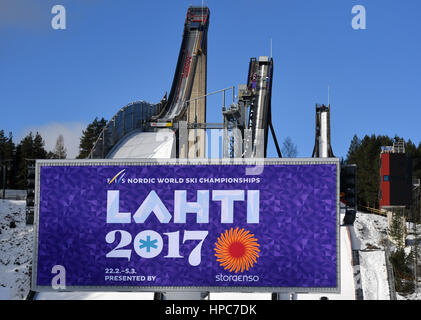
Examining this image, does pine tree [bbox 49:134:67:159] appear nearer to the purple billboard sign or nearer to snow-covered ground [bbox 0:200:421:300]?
snow-covered ground [bbox 0:200:421:300]

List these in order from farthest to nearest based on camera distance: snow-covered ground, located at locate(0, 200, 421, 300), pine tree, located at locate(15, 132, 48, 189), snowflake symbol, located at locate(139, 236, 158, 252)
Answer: pine tree, located at locate(15, 132, 48, 189) < snow-covered ground, located at locate(0, 200, 421, 300) < snowflake symbol, located at locate(139, 236, 158, 252)

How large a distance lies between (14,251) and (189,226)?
2911 centimetres

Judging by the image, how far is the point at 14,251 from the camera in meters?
44.5

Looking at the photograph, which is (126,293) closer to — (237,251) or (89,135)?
(237,251)

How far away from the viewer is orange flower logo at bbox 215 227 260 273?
64.8 feet

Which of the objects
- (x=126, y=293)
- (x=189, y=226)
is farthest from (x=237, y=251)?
(x=126, y=293)

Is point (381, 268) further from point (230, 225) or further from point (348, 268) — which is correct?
point (230, 225)

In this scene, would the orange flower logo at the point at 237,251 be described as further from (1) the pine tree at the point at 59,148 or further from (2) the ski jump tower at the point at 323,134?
(1) the pine tree at the point at 59,148

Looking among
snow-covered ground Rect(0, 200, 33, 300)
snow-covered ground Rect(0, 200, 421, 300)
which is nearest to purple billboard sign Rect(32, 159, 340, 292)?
snow-covered ground Rect(0, 200, 421, 300)

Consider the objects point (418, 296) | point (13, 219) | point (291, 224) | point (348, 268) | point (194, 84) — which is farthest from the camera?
point (194, 84)

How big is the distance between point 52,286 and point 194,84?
57.9m

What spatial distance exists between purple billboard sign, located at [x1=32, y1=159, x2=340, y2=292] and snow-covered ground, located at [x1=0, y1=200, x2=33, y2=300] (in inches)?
745

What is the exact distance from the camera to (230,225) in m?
20.0

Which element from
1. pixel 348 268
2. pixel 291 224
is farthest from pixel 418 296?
pixel 291 224
